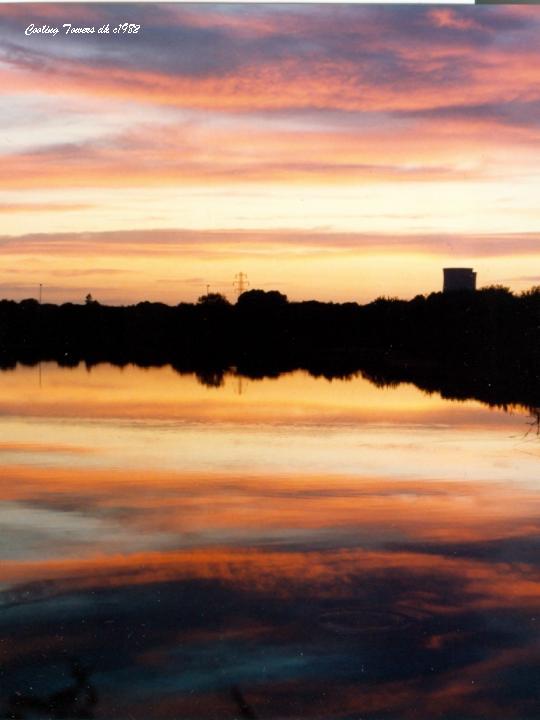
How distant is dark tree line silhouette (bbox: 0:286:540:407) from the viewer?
1628 cm

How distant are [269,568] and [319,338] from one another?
14.7m

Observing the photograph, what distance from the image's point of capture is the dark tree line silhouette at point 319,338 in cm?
1628

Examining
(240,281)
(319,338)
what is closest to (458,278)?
(240,281)

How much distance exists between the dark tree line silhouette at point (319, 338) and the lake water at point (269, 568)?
3.04 meters

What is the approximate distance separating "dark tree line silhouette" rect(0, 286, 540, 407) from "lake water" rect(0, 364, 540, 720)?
3038mm

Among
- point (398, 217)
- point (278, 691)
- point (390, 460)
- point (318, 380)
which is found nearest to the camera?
point (278, 691)

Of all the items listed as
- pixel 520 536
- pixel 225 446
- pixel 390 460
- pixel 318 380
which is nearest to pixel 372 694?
pixel 520 536

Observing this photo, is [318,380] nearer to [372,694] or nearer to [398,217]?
[398,217]

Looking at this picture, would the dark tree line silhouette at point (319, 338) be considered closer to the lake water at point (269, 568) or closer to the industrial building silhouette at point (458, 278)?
the industrial building silhouette at point (458, 278)

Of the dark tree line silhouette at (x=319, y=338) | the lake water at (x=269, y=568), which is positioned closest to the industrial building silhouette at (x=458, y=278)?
the lake water at (x=269, y=568)

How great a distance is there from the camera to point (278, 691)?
5.05 meters

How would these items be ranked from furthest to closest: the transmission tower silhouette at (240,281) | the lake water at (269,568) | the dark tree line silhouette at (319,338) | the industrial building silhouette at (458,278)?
1. the dark tree line silhouette at (319,338)
2. the industrial building silhouette at (458,278)
3. the transmission tower silhouette at (240,281)
4. the lake water at (269,568)

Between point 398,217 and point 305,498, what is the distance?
2258 millimetres

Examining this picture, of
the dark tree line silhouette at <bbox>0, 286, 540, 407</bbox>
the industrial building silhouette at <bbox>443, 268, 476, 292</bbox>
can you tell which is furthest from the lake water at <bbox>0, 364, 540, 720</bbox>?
the dark tree line silhouette at <bbox>0, 286, 540, 407</bbox>
